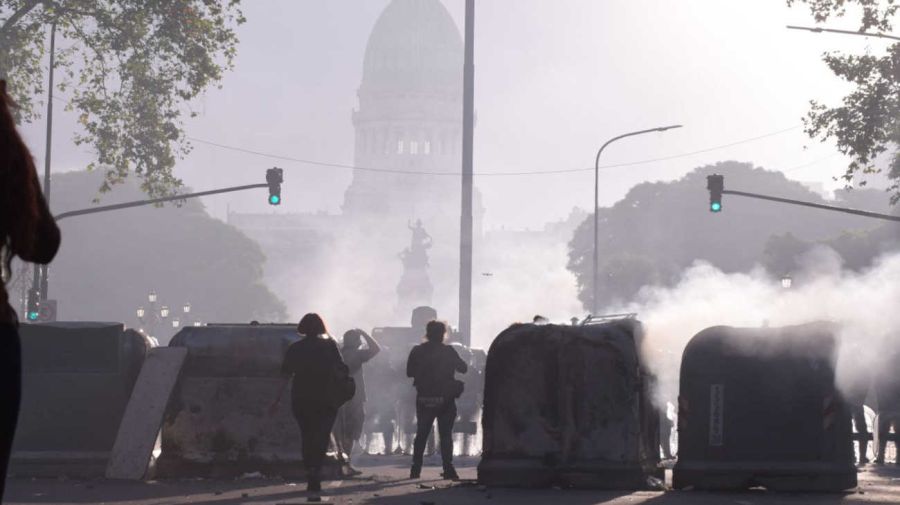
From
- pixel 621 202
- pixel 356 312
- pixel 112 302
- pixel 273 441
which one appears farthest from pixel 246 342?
pixel 356 312

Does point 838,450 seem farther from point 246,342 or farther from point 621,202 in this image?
point 621,202

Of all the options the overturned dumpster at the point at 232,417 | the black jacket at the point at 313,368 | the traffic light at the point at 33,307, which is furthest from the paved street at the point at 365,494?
the traffic light at the point at 33,307

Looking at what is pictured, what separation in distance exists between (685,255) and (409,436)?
86.5m

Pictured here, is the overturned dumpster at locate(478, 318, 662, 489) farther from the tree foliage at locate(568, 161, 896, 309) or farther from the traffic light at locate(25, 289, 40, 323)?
the tree foliage at locate(568, 161, 896, 309)

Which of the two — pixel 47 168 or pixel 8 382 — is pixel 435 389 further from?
pixel 47 168

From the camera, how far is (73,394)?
1781cm

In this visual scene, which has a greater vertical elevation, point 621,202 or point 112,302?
point 621,202

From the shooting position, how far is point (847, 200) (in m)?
148

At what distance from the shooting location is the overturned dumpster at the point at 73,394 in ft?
58.2

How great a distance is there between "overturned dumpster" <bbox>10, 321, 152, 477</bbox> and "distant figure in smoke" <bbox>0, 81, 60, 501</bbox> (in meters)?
13.9

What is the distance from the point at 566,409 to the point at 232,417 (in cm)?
338

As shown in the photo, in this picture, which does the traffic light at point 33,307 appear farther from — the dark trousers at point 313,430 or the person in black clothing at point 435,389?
the dark trousers at point 313,430

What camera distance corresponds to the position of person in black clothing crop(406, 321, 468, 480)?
17812 mm

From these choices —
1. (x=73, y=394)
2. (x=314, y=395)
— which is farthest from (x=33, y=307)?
(x=314, y=395)
